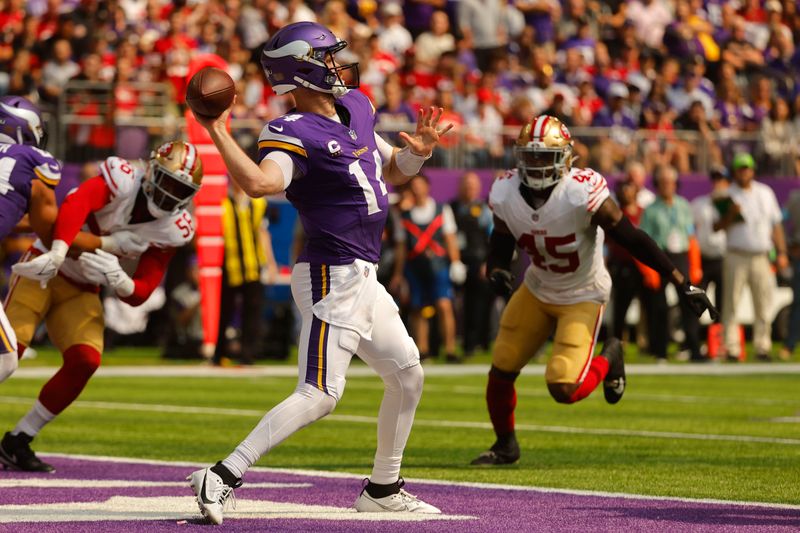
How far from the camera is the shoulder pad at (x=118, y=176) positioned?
27.6 ft

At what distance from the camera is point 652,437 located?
32.9ft

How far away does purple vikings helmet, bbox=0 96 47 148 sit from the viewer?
830 centimetres

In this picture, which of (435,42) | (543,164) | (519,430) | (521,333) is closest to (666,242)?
(435,42)

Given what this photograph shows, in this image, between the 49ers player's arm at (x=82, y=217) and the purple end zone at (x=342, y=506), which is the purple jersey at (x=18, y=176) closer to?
the 49ers player's arm at (x=82, y=217)

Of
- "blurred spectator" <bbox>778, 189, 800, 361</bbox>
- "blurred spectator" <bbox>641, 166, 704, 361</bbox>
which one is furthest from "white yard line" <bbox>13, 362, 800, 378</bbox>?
"blurred spectator" <bbox>778, 189, 800, 361</bbox>

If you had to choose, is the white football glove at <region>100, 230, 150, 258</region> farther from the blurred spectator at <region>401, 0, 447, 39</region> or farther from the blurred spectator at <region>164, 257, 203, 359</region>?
the blurred spectator at <region>401, 0, 447, 39</region>

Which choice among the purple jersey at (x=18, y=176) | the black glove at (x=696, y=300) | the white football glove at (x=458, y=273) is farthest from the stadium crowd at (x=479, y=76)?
the black glove at (x=696, y=300)

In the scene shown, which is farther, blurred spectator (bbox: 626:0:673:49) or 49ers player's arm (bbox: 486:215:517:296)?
blurred spectator (bbox: 626:0:673:49)

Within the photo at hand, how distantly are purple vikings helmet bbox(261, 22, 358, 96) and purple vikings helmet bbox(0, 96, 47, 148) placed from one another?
2.24 metres

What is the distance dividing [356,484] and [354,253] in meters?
1.60

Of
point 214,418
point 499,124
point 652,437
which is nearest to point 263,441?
point 652,437

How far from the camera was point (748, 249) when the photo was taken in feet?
57.7

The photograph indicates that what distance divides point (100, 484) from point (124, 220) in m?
1.59

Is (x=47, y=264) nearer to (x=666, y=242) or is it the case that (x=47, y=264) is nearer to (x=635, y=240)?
(x=635, y=240)
